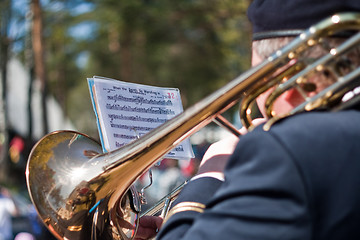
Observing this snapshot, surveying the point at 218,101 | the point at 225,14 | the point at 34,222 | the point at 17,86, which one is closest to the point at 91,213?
the point at 218,101

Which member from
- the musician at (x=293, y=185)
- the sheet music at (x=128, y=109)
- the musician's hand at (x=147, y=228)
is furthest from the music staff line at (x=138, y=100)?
the musician at (x=293, y=185)

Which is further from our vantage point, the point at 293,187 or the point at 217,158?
the point at 217,158

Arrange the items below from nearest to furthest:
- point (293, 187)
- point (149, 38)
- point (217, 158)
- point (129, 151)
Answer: point (293, 187)
point (217, 158)
point (129, 151)
point (149, 38)

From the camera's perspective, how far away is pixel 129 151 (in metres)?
1.41

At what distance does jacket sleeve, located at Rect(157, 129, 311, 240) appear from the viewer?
35.9 inches

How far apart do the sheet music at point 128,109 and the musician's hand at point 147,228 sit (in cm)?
25

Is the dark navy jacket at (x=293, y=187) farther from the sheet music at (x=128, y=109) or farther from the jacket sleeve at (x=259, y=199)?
the sheet music at (x=128, y=109)

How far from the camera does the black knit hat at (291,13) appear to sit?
1.10m

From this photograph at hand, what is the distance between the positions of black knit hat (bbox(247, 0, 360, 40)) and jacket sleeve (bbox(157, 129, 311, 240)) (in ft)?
0.94

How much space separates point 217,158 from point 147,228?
59 centimetres

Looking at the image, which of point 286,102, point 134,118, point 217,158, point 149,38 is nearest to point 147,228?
point 134,118

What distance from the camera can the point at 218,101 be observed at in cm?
123

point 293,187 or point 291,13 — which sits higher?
point 291,13

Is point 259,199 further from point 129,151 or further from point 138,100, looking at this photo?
point 138,100
